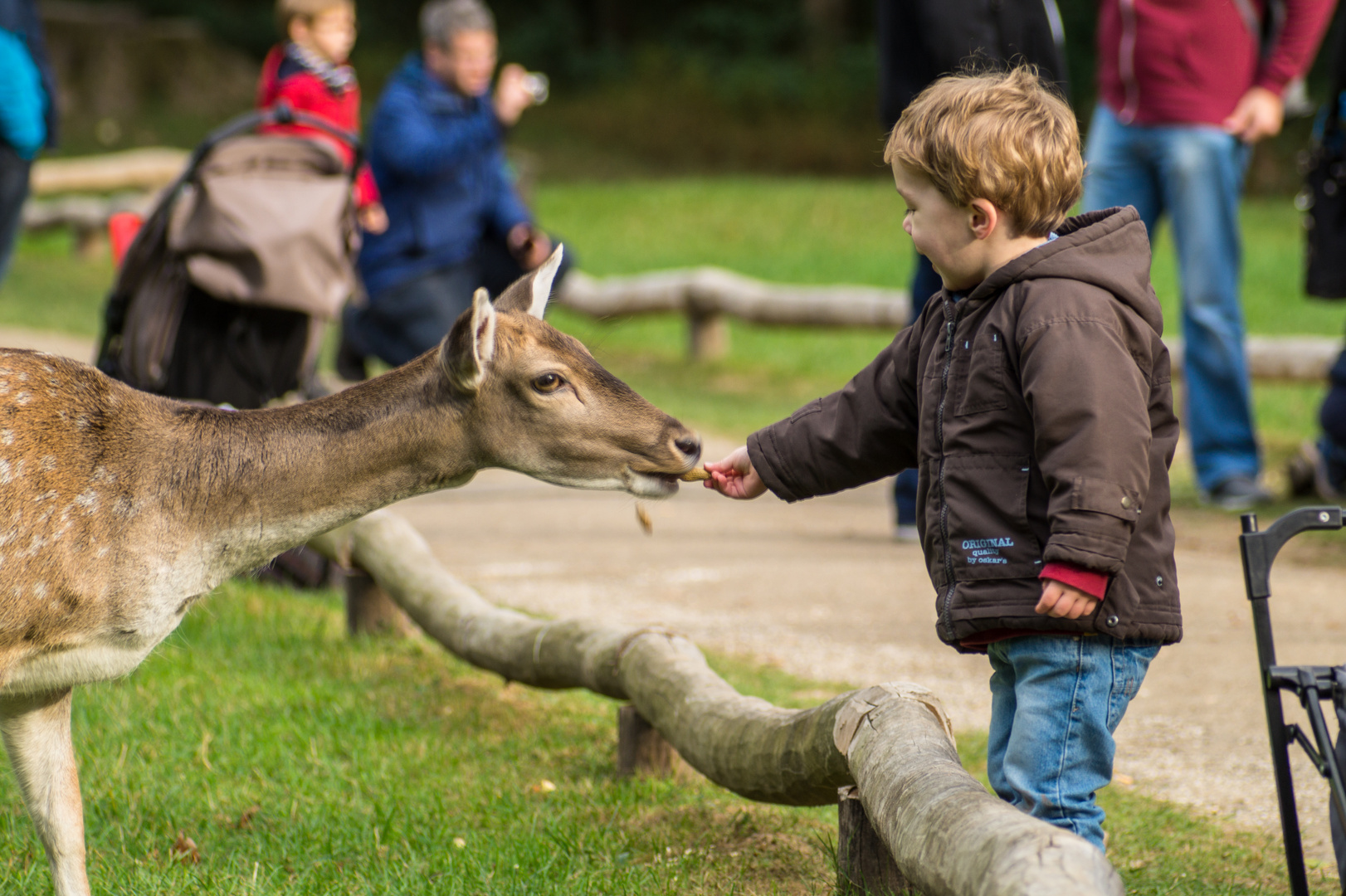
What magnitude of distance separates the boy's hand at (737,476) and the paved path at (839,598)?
4.60 ft

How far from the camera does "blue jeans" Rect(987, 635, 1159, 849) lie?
9.75 feet

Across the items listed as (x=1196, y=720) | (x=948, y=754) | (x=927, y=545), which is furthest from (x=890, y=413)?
(x=1196, y=720)

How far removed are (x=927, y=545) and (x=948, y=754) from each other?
0.48 metres

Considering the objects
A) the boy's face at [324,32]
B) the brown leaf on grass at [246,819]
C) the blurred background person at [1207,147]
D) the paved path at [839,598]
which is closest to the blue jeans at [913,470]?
the paved path at [839,598]

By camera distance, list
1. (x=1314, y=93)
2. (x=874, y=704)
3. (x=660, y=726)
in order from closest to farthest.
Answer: (x=874, y=704) < (x=660, y=726) < (x=1314, y=93)

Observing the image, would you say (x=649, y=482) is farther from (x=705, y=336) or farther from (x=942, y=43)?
(x=705, y=336)

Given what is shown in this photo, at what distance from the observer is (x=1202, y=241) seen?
23.2 ft

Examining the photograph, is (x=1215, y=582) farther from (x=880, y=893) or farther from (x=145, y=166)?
(x=145, y=166)

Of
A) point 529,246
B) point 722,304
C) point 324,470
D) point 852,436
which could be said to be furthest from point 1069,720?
point 722,304

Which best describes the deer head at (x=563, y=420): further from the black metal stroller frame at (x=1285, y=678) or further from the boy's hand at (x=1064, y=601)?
the black metal stroller frame at (x=1285, y=678)

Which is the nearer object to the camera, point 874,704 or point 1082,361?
point 1082,361

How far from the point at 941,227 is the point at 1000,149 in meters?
0.21

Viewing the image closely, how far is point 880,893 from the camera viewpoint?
3.14 metres

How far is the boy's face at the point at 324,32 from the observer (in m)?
7.28
